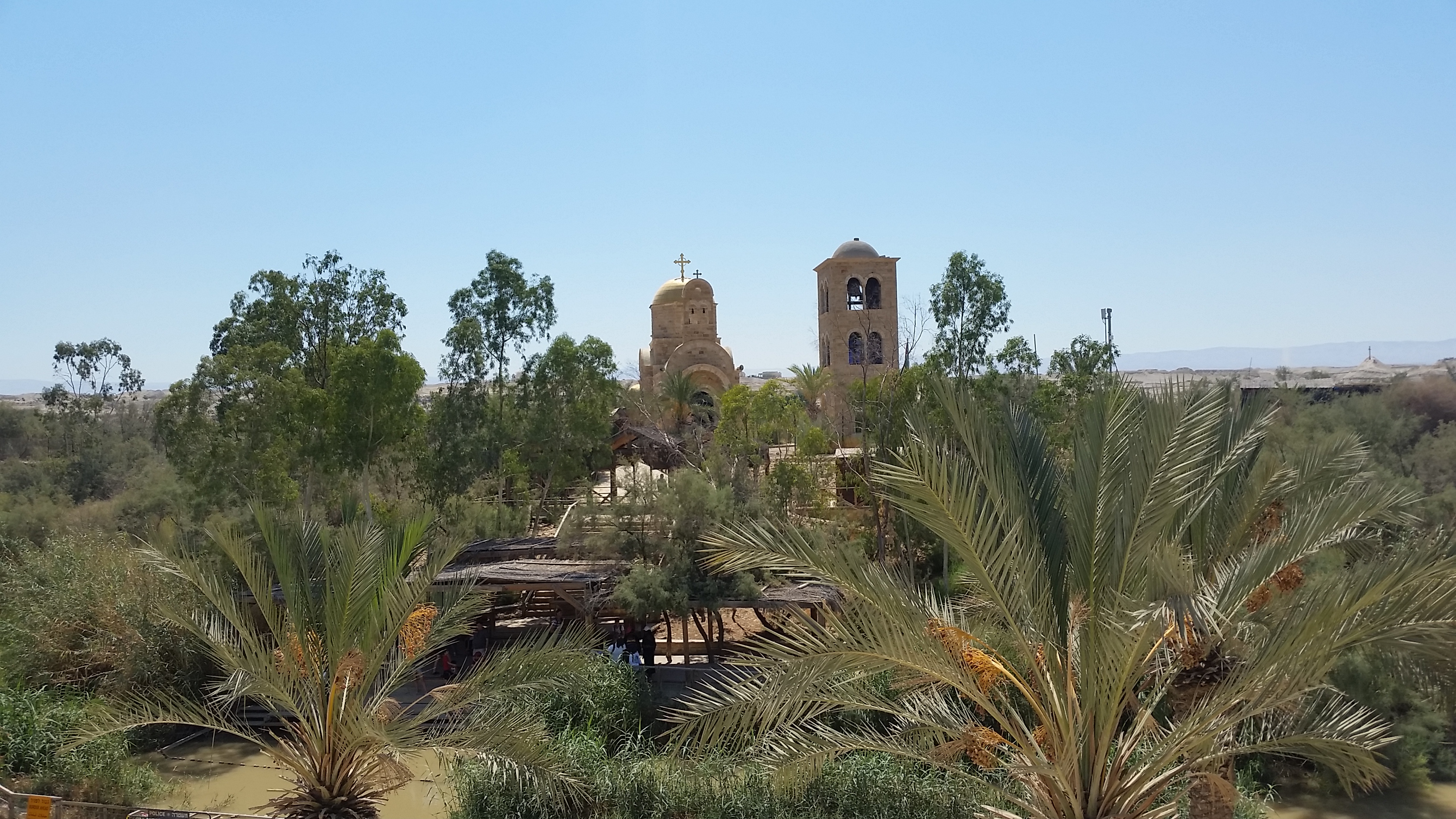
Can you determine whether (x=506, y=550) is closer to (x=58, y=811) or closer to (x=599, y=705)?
(x=599, y=705)

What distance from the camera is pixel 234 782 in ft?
43.1

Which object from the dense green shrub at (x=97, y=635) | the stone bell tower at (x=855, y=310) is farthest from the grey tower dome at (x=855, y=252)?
the dense green shrub at (x=97, y=635)

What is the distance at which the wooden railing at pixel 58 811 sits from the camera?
8031mm

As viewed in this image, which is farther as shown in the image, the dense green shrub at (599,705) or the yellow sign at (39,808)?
the dense green shrub at (599,705)

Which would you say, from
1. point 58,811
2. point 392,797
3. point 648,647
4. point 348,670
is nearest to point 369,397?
point 648,647

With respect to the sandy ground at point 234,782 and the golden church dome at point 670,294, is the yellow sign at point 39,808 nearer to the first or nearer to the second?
the sandy ground at point 234,782

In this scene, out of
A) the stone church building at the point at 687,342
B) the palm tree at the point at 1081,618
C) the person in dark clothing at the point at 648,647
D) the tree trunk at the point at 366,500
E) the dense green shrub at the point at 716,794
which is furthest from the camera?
the stone church building at the point at 687,342

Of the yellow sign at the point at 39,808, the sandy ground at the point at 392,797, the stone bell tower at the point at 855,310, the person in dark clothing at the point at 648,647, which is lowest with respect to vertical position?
the sandy ground at the point at 392,797

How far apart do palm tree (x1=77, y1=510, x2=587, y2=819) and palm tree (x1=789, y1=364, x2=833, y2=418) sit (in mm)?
21525

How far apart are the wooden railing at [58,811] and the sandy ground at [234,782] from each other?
177cm

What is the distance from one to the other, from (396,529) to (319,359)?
17549 millimetres

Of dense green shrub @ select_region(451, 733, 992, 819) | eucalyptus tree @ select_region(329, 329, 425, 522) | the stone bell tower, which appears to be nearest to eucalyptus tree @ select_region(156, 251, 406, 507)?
eucalyptus tree @ select_region(329, 329, 425, 522)

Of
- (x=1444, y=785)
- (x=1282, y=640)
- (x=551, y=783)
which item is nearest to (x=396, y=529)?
(x=551, y=783)

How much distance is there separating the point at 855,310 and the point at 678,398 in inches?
264
